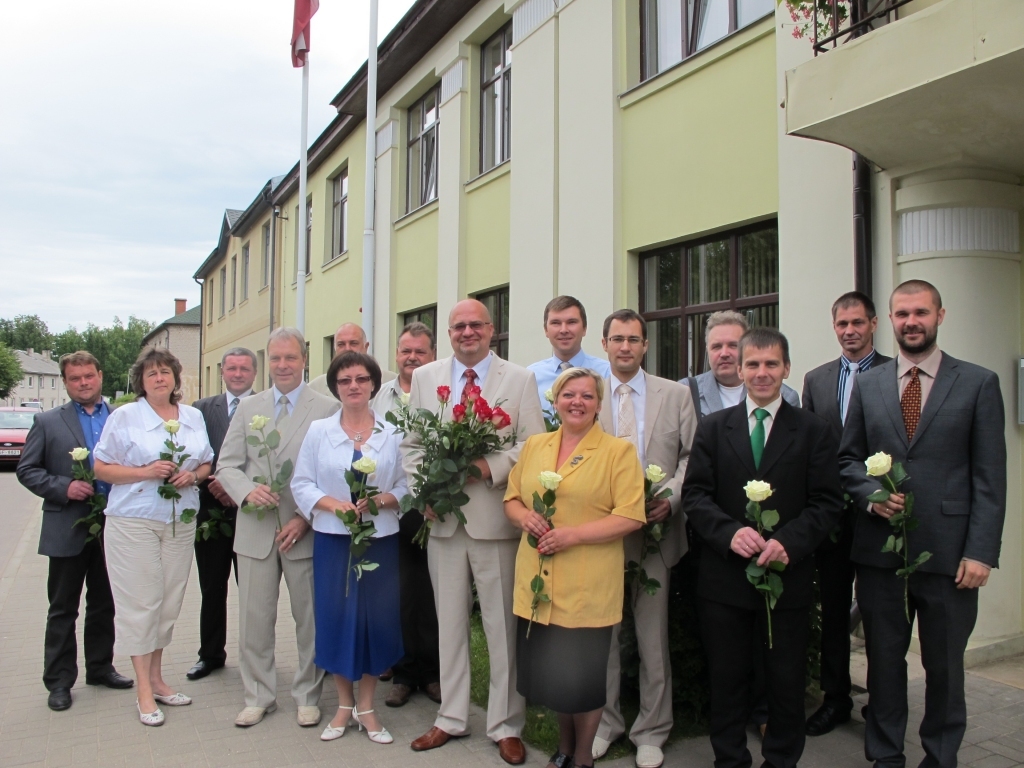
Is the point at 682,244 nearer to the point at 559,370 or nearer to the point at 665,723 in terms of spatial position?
the point at 559,370

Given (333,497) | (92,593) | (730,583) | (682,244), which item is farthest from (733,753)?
(682,244)

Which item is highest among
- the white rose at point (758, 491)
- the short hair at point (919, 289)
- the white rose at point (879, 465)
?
the short hair at point (919, 289)

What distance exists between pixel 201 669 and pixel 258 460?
5.25 feet

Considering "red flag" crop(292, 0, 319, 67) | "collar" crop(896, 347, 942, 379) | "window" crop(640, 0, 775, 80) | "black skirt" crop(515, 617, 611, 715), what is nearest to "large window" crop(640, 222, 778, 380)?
"window" crop(640, 0, 775, 80)

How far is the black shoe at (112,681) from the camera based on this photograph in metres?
5.10

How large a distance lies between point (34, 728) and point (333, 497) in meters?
2.06

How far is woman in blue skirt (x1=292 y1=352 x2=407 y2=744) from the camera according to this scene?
4305 millimetres

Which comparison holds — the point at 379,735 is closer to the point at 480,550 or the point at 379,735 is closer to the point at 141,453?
the point at 480,550

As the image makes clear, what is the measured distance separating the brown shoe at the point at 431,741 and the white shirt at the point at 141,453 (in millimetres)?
1845

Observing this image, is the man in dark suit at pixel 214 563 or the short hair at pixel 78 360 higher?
the short hair at pixel 78 360

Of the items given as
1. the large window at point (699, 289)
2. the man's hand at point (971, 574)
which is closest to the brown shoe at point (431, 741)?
the man's hand at point (971, 574)

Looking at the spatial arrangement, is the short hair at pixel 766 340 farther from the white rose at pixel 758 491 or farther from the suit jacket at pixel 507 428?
the suit jacket at pixel 507 428

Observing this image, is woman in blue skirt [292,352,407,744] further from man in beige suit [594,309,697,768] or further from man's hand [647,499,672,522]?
man's hand [647,499,672,522]

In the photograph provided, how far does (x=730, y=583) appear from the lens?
3.61m
